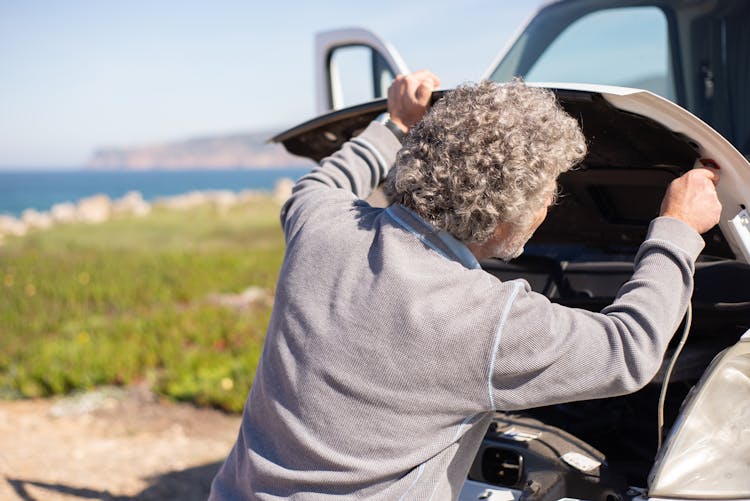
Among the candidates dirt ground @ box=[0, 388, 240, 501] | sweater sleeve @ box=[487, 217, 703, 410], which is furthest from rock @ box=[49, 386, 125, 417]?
sweater sleeve @ box=[487, 217, 703, 410]

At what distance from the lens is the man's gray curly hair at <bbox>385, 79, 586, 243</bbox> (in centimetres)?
→ 177

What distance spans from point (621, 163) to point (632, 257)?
632 millimetres

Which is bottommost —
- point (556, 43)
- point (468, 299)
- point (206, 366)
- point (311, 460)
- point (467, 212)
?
point (206, 366)

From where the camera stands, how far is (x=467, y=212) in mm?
1777

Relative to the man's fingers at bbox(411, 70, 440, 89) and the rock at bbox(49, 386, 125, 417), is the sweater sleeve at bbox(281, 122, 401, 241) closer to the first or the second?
the man's fingers at bbox(411, 70, 440, 89)

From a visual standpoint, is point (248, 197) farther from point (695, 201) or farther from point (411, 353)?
point (411, 353)

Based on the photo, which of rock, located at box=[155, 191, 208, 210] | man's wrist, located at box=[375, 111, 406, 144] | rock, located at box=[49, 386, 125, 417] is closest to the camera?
man's wrist, located at box=[375, 111, 406, 144]

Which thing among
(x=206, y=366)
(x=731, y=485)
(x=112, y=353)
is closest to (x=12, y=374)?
(x=112, y=353)

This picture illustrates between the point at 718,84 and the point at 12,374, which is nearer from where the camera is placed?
the point at 718,84

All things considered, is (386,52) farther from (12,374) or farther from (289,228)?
(12,374)

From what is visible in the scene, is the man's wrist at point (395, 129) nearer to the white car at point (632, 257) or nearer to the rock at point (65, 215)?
the white car at point (632, 257)

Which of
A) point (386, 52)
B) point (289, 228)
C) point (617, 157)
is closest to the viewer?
point (289, 228)

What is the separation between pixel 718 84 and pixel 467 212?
257 cm

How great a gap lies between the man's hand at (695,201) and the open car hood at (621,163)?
0.21ft
